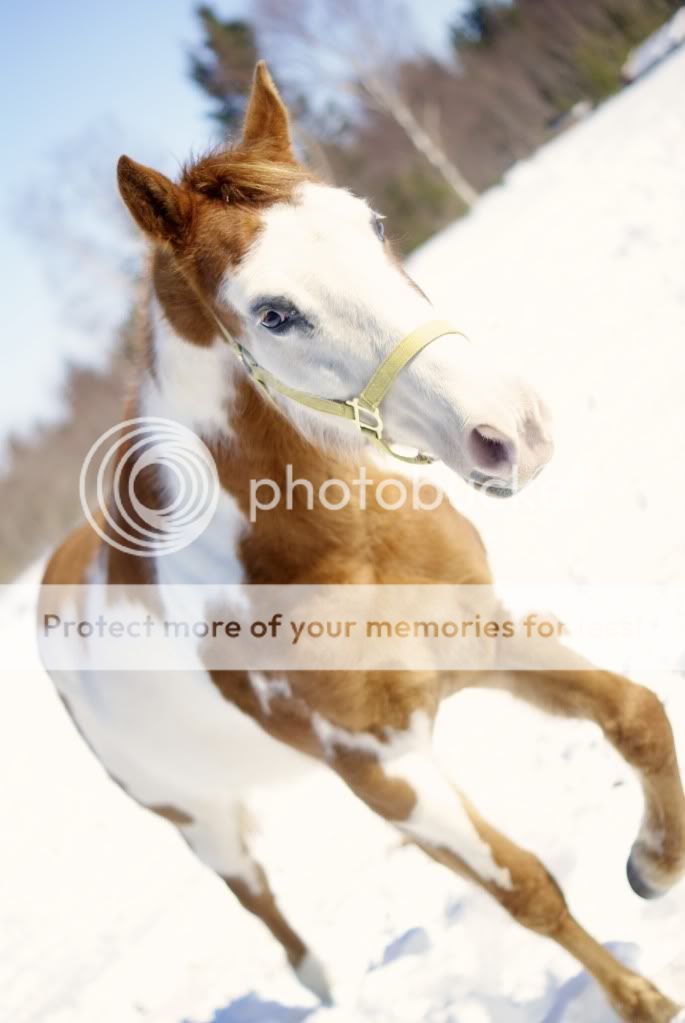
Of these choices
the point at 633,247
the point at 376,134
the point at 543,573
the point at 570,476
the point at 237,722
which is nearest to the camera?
the point at 237,722

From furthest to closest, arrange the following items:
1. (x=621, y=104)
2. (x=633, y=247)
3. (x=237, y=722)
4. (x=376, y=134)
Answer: (x=376, y=134) → (x=621, y=104) → (x=633, y=247) → (x=237, y=722)

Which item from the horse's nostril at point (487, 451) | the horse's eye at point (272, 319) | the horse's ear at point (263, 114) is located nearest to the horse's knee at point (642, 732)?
the horse's nostril at point (487, 451)

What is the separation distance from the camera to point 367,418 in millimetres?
2008

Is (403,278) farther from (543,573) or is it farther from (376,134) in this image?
(376,134)

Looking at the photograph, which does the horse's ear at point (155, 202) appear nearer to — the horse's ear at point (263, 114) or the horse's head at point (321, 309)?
the horse's head at point (321, 309)

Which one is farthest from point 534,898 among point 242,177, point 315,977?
point 242,177

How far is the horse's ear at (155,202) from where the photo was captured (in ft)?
6.56

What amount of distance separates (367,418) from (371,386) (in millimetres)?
113

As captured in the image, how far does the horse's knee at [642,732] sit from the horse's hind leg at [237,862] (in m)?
1.76

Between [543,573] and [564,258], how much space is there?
4.66 metres

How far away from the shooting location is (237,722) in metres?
2.55

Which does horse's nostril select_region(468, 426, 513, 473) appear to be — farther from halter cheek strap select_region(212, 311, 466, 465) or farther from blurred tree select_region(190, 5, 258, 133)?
blurred tree select_region(190, 5, 258, 133)

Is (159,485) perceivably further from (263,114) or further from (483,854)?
(483,854)

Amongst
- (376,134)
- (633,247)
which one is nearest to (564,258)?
(633,247)
